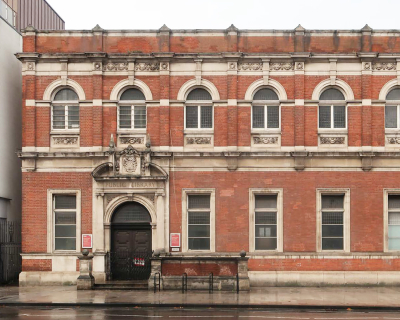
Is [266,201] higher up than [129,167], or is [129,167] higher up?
[129,167]

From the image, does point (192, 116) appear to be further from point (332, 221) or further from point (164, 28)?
point (332, 221)

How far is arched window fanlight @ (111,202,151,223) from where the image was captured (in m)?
28.1

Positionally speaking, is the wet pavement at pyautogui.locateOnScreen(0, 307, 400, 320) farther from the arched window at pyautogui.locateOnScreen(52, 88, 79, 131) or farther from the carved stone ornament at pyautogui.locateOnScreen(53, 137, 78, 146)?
the arched window at pyautogui.locateOnScreen(52, 88, 79, 131)

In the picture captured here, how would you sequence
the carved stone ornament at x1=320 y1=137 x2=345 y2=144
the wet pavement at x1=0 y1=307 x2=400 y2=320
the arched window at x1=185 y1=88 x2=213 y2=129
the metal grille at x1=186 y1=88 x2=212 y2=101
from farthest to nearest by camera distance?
the metal grille at x1=186 y1=88 x2=212 y2=101 < the arched window at x1=185 y1=88 x2=213 y2=129 < the carved stone ornament at x1=320 y1=137 x2=345 y2=144 < the wet pavement at x1=0 y1=307 x2=400 y2=320

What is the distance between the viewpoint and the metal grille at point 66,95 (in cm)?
2859

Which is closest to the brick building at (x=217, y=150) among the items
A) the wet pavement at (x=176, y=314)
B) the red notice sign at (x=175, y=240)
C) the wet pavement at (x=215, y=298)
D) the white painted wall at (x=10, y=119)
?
the red notice sign at (x=175, y=240)

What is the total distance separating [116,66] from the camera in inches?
1116

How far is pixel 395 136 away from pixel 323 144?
3.03m

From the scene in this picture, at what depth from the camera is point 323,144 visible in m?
27.9

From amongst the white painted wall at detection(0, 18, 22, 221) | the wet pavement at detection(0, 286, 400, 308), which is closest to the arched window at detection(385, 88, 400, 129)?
the wet pavement at detection(0, 286, 400, 308)

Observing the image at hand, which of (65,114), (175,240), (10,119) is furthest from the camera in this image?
(10,119)

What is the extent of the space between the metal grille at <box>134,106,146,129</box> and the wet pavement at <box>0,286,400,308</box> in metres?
7.07

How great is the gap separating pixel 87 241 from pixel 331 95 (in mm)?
11922

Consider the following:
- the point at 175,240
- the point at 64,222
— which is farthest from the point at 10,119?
the point at 175,240
